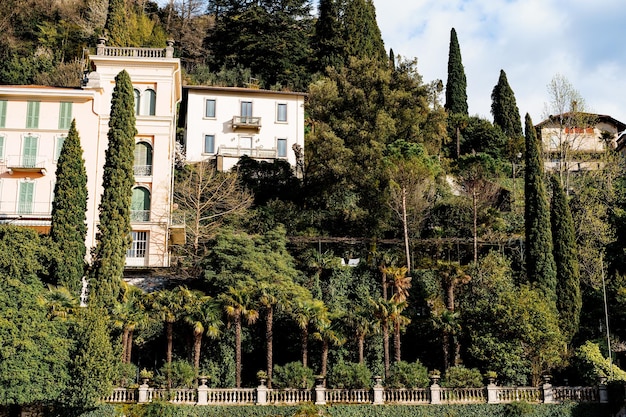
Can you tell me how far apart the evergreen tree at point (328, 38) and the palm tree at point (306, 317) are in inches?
1357

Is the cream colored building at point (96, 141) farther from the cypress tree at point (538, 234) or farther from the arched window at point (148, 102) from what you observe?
the cypress tree at point (538, 234)

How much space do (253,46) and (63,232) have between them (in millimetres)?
36225

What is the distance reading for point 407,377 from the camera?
31000mm

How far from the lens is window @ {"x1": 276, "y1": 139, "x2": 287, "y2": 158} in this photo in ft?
174

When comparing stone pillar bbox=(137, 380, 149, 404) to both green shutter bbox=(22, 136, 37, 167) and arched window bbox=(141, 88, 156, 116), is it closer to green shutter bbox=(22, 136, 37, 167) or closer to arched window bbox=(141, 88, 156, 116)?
green shutter bbox=(22, 136, 37, 167)

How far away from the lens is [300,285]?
121 ft

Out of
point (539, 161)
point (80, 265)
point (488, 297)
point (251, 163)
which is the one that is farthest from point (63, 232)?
point (539, 161)

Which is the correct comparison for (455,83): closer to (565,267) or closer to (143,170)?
(565,267)

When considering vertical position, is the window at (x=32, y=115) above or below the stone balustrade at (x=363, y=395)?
above

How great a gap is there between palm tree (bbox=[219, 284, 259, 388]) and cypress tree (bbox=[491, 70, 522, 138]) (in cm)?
4350

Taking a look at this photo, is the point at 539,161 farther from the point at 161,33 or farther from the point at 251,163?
the point at 161,33

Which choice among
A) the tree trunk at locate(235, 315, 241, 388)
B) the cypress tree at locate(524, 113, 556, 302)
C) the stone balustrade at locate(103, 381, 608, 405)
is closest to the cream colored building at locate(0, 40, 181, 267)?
the tree trunk at locate(235, 315, 241, 388)

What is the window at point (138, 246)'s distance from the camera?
127 feet

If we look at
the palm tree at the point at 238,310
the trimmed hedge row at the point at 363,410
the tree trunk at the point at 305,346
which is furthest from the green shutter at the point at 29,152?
the tree trunk at the point at 305,346
